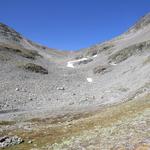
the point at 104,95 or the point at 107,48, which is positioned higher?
the point at 107,48

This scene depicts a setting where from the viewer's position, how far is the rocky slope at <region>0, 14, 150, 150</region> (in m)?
30.5

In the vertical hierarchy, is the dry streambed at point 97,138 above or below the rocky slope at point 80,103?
below

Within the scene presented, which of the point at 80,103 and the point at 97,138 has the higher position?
the point at 80,103

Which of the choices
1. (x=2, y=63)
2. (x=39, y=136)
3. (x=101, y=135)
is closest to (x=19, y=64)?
(x=2, y=63)

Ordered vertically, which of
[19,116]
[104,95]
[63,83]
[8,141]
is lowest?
[8,141]

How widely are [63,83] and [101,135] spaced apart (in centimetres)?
7721

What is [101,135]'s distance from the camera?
99.2 feet

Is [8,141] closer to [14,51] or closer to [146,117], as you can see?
[146,117]

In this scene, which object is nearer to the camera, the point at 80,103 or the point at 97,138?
the point at 97,138

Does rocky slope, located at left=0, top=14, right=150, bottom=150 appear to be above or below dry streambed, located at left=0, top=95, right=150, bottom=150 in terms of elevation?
above

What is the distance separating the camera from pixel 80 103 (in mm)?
74688

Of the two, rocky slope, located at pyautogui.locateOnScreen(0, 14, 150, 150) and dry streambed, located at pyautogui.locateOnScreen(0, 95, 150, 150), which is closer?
dry streambed, located at pyautogui.locateOnScreen(0, 95, 150, 150)

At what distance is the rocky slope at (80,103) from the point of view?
3045 centimetres

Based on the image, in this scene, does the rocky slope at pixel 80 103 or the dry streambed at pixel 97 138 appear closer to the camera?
the dry streambed at pixel 97 138
